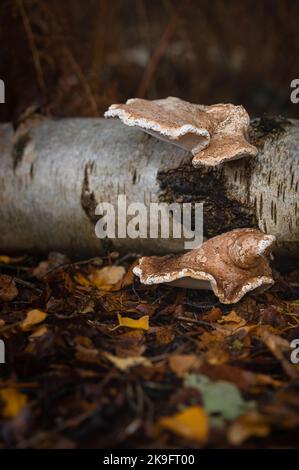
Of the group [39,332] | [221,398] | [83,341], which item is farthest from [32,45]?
[221,398]

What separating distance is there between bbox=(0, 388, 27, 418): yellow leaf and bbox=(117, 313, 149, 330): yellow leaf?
0.90 metres

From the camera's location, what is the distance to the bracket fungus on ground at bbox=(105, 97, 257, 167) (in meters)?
3.00

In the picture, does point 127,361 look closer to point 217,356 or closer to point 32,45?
point 217,356

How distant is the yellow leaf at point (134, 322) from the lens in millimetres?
3021

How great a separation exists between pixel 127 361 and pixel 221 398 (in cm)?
58

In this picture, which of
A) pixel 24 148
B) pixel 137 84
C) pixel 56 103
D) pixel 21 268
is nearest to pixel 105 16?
pixel 137 84

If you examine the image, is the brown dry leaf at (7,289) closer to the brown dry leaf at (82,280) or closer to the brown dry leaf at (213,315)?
the brown dry leaf at (82,280)

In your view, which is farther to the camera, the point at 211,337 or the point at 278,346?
the point at 211,337

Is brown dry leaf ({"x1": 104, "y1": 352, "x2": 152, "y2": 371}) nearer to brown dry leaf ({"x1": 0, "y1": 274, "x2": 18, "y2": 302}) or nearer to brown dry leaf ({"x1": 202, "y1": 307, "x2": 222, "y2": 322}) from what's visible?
brown dry leaf ({"x1": 202, "y1": 307, "x2": 222, "y2": 322})

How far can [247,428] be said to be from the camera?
2.01 metres

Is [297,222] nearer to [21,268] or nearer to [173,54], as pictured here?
[21,268]

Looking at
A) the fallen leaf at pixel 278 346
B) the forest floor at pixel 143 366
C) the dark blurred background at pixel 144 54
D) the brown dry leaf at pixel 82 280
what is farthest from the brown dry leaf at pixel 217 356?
the dark blurred background at pixel 144 54

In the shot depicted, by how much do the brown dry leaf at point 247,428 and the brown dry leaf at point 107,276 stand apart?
186 centimetres

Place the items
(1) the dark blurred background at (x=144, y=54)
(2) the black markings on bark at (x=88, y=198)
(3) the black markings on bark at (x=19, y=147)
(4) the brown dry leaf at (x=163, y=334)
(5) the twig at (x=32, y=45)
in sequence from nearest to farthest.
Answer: (4) the brown dry leaf at (x=163, y=334) < (2) the black markings on bark at (x=88, y=198) < (3) the black markings on bark at (x=19, y=147) < (5) the twig at (x=32, y=45) < (1) the dark blurred background at (x=144, y=54)
